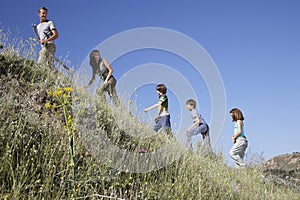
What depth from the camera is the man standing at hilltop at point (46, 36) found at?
7187 mm

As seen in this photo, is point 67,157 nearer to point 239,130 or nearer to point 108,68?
point 108,68

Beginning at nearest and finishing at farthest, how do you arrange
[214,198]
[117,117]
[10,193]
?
[10,193] < [214,198] < [117,117]

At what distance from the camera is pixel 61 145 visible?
11.8ft

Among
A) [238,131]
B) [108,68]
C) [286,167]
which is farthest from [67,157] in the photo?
[286,167]

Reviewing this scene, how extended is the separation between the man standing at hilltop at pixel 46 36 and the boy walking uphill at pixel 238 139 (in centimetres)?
467

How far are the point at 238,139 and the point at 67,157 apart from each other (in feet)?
17.6

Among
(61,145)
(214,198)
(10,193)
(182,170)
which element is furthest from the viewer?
(182,170)

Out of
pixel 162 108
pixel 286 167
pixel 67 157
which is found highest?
pixel 162 108

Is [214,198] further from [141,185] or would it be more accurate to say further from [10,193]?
[10,193]

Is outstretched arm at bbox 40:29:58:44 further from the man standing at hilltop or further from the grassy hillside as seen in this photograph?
the grassy hillside

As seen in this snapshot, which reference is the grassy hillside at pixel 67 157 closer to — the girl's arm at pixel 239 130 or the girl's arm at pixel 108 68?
the girl's arm at pixel 108 68

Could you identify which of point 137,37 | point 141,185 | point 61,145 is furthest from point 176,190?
point 137,37

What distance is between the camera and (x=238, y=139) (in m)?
7.92

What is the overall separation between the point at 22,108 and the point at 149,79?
112 inches
